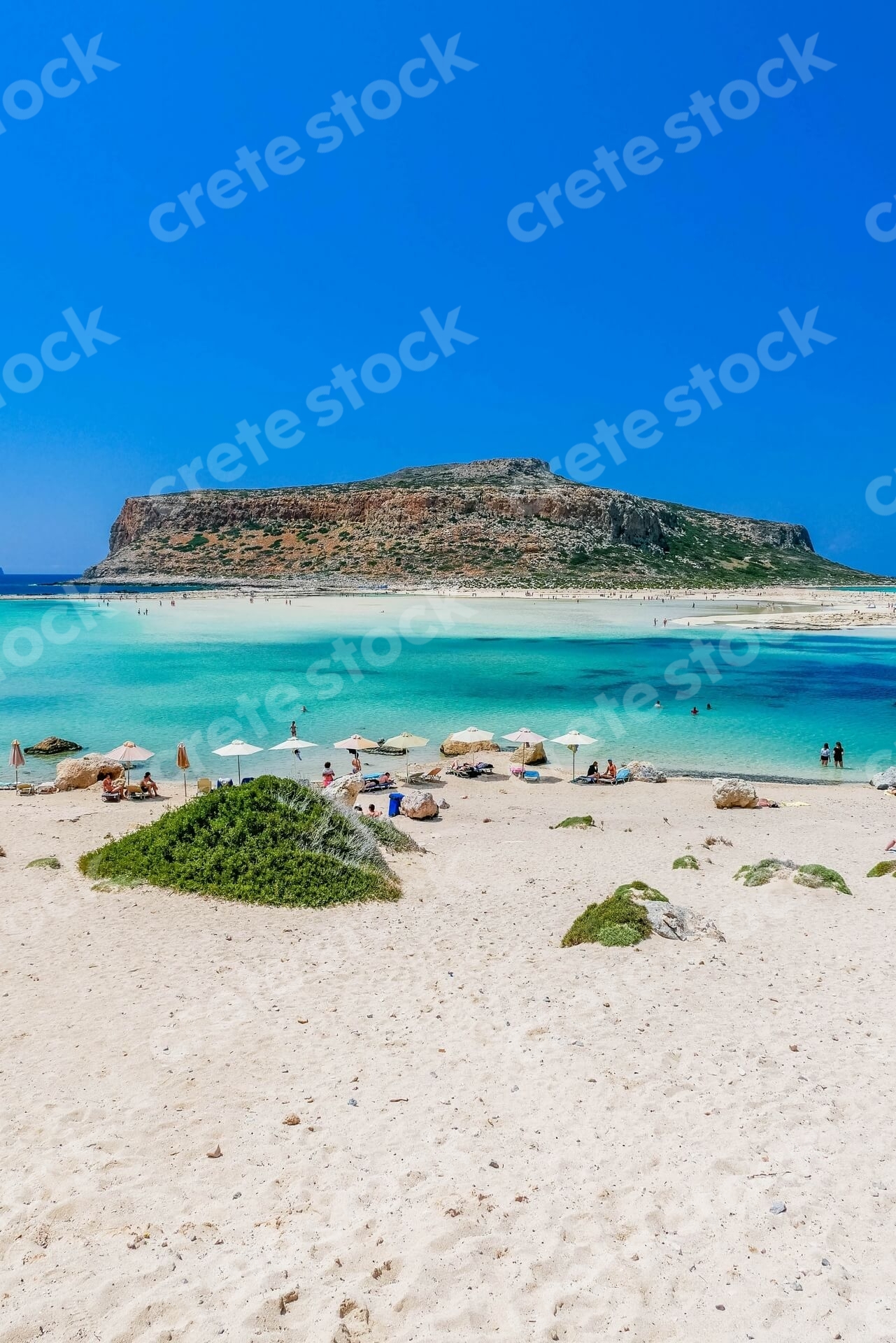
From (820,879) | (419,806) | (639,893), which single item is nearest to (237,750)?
(419,806)

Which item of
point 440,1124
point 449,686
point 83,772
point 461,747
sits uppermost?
point 449,686

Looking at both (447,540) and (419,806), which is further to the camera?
(447,540)

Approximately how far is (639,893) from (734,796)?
350 inches

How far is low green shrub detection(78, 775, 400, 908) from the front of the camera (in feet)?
35.7

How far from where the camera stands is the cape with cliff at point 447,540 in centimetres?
10194

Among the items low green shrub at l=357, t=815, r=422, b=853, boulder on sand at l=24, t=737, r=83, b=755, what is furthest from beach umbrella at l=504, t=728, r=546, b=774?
boulder on sand at l=24, t=737, r=83, b=755

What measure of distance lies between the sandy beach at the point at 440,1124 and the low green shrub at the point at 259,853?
480mm

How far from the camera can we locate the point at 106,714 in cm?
2808

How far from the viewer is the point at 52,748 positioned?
892 inches

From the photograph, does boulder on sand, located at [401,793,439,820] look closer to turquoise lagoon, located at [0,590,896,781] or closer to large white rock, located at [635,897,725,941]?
turquoise lagoon, located at [0,590,896,781]

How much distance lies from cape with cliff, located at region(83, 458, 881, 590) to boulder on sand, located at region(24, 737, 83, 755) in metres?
69.6

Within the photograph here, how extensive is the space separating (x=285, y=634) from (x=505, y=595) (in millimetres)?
33081

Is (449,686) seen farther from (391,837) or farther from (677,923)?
A: (677,923)

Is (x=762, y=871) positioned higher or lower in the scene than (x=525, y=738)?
lower
